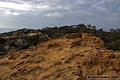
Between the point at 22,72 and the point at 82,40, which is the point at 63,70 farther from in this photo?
the point at 82,40

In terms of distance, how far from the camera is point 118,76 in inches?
139

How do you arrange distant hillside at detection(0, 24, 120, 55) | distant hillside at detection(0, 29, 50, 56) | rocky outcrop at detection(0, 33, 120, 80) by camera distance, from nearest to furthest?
rocky outcrop at detection(0, 33, 120, 80)
distant hillside at detection(0, 24, 120, 55)
distant hillside at detection(0, 29, 50, 56)

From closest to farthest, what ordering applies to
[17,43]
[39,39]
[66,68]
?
[66,68]
[17,43]
[39,39]

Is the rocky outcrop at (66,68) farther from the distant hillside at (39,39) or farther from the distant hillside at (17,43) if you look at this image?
the distant hillside at (17,43)

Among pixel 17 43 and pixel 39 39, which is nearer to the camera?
pixel 17 43

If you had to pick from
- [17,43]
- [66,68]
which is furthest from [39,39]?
[66,68]

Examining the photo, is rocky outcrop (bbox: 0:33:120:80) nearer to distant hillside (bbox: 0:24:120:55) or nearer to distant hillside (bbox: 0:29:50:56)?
distant hillside (bbox: 0:24:120:55)

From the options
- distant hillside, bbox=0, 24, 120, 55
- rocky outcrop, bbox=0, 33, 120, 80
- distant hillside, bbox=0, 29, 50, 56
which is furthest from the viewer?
distant hillside, bbox=0, 29, 50, 56

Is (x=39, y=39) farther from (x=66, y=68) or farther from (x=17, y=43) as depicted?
(x=66, y=68)

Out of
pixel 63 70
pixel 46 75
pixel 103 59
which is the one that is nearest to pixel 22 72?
pixel 46 75

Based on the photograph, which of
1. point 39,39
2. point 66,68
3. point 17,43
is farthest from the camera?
point 39,39

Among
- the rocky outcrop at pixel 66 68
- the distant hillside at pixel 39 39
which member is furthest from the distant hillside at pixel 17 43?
the rocky outcrop at pixel 66 68

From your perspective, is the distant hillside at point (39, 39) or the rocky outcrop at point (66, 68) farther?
the distant hillside at point (39, 39)

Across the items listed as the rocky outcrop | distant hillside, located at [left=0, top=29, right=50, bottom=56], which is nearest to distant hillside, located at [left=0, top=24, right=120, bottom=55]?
distant hillside, located at [left=0, top=29, right=50, bottom=56]
